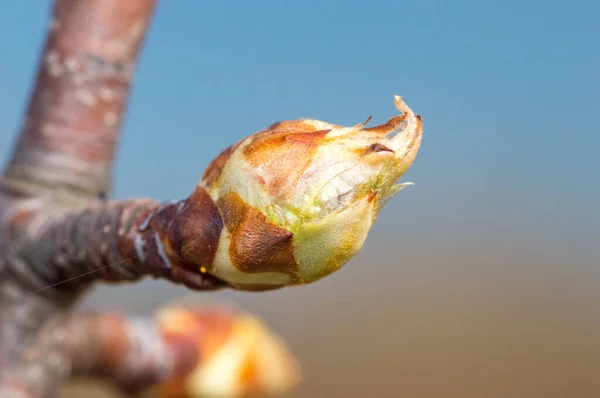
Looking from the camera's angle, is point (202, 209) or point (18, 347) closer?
point (202, 209)

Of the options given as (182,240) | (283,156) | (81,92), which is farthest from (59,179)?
(283,156)

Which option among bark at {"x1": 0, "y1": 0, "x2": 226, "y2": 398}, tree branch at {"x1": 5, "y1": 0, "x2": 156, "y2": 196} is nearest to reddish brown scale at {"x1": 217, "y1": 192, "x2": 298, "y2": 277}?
bark at {"x1": 0, "y1": 0, "x2": 226, "y2": 398}

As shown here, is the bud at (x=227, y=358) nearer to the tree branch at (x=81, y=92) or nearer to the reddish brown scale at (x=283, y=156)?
the tree branch at (x=81, y=92)

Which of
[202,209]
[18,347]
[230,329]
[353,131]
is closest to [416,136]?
[353,131]

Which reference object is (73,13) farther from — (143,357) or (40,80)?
(143,357)

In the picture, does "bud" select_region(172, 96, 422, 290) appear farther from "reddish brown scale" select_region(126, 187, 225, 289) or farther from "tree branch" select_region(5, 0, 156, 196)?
"tree branch" select_region(5, 0, 156, 196)

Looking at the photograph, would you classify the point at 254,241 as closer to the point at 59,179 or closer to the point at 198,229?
the point at 198,229

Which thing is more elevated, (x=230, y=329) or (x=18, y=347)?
(x=18, y=347)
